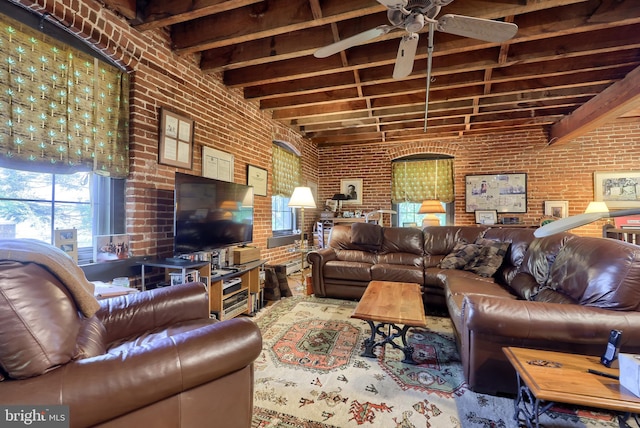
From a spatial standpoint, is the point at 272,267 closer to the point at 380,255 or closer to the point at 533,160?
the point at 380,255

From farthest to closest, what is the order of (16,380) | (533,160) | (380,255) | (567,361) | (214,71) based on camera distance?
1. (533,160)
2. (380,255)
3. (214,71)
4. (567,361)
5. (16,380)

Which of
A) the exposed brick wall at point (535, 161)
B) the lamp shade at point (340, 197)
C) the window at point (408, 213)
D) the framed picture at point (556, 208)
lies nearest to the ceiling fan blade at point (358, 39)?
the lamp shade at point (340, 197)

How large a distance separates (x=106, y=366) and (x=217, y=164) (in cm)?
257

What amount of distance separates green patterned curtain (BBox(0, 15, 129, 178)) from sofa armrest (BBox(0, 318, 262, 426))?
1531 millimetres

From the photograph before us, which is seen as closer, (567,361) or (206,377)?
(206,377)

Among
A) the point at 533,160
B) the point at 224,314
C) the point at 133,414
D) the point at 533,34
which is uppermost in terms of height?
the point at 533,34

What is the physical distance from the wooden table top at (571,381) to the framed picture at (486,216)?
4252 millimetres

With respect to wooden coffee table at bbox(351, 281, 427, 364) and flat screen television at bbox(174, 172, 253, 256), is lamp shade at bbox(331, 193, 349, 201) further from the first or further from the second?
wooden coffee table at bbox(351, 281, 427, 364)

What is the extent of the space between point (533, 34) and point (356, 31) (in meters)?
1.48

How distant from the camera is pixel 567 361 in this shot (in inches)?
50.1

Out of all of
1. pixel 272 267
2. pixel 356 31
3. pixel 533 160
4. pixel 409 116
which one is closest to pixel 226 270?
pixel 272 267

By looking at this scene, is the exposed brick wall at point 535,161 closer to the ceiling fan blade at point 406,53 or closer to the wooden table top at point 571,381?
the ceiling fan blade at point 406,53

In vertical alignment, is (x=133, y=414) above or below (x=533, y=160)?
below

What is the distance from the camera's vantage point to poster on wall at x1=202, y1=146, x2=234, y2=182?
9.89 feet
